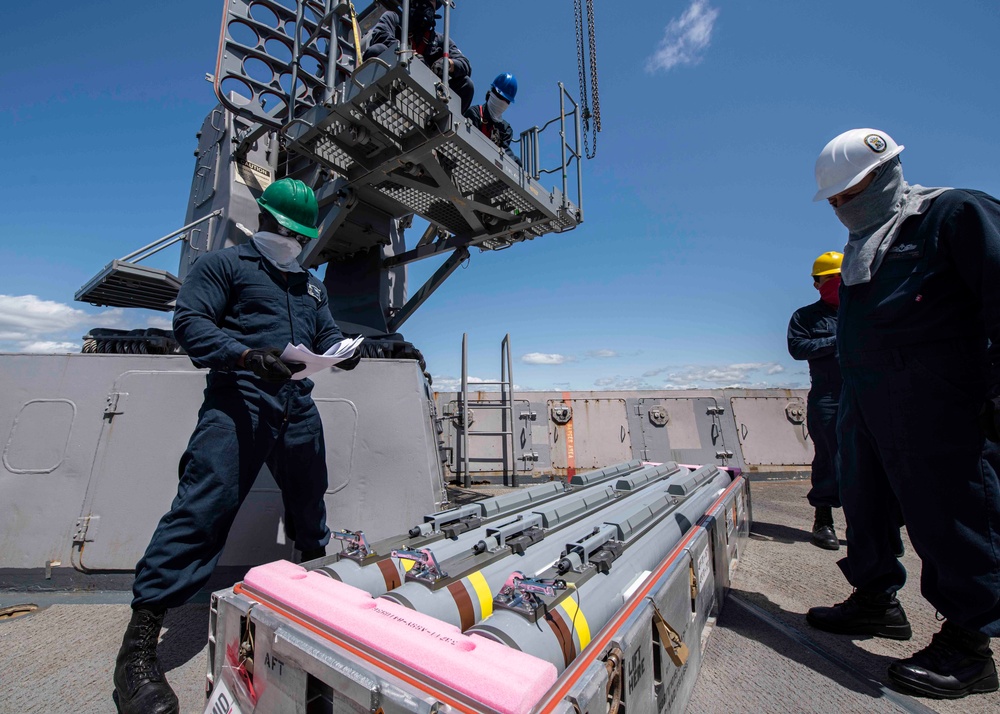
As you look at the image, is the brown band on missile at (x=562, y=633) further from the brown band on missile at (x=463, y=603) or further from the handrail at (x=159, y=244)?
the handrail at (x=159, y=244)

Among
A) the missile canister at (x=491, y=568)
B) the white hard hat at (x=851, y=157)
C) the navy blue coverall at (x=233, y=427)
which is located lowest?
the missile canister at (x=491, y=568)

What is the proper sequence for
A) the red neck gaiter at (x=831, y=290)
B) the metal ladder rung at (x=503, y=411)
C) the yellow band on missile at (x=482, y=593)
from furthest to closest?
the metal ladder rung at (x=503, y=411)
the red neck gaiter at (x=831, y=290)
the yellow band on missile at (x=482, y=593)

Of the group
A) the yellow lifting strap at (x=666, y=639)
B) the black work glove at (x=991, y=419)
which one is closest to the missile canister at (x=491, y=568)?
the yellow lifting strap at (x=666, y=639)

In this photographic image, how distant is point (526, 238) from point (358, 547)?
13.6ft

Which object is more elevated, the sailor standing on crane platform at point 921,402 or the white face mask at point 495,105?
the white face mask at point 495,105

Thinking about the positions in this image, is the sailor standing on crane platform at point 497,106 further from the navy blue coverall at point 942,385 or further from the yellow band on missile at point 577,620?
the yellow band on missile at point 577,620

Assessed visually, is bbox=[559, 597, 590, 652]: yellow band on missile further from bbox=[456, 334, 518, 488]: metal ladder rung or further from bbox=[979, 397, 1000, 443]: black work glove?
bbox=[456, 334, 518, 488]: metal ladder rung

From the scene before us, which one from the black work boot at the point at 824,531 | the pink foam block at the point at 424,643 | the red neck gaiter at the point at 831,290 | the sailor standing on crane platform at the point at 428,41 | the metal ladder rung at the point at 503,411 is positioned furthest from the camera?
the metal ladder rung at the point at 503,411

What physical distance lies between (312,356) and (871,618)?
2.45m

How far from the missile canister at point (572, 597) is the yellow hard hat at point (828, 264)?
2862 mm

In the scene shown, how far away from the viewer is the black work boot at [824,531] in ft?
10.6

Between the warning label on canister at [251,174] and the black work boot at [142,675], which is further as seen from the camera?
the warning label on canister at [251,174]

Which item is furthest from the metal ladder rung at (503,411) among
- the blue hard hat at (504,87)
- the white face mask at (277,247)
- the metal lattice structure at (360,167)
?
the white face mask at (277,247)

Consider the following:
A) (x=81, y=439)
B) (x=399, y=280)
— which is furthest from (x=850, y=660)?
(x=399, y=280)
